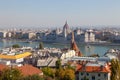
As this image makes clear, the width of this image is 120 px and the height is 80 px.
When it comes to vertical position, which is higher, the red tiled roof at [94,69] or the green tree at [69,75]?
the red tiled roof at [94,69]

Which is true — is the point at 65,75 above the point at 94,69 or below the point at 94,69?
below

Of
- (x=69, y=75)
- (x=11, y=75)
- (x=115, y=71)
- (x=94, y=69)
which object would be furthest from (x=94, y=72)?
(x=11, y=75)

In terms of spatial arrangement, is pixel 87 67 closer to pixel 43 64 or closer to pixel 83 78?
pixel 83 78

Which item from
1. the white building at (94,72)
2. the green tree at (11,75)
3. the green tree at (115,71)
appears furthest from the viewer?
the white building at (94,72)

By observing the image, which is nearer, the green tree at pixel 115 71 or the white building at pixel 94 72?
the green tree at pixel 115 71

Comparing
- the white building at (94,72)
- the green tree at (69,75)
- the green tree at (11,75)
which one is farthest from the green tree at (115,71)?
the green tree at (11,75)

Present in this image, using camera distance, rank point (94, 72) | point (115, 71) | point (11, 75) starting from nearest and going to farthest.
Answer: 1. point (11, 75)
2. point (115, 71)
3. point (94, 72)

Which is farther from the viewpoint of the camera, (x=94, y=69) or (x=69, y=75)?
(x=94, y=69)

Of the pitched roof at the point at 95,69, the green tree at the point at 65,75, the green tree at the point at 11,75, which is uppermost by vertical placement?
the green tree at the point at 11,75

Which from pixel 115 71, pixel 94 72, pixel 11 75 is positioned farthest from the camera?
pixel 94 72

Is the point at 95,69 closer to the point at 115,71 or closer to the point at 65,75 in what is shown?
the point at 115,71

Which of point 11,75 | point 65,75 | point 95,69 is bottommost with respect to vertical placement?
point 65,75

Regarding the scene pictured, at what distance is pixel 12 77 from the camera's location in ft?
20.3

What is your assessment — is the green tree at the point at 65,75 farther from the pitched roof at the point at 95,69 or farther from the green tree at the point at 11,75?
the green tree at the point at 11,75
